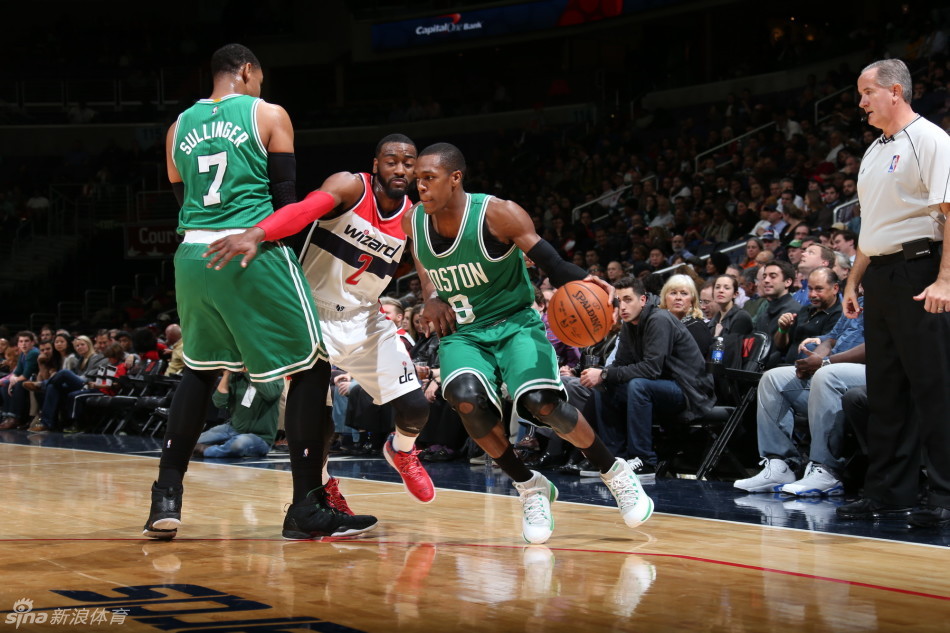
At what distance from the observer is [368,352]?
5.17 m

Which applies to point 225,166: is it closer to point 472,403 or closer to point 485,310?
point 485,310

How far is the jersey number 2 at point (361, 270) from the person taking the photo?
5.05m

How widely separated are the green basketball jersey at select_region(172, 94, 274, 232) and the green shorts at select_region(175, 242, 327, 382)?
145mm

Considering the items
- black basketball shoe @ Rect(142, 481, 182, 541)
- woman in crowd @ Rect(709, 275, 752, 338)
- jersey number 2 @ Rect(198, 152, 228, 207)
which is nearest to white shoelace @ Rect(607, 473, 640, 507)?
black basketball shoe @ Rect(142, 481, 182, 541)

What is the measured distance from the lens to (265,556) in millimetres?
3922

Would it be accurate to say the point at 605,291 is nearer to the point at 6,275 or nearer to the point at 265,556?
the point at 265,556

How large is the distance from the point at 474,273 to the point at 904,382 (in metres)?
1.99

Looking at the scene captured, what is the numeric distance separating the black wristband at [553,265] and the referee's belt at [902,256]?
1386 millimetres

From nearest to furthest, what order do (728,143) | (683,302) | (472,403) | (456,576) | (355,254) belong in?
(456,576) < (472,403) < (355,254) < (683,302) < (728,143)

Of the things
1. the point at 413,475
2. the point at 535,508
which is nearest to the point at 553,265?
the point at 535,508

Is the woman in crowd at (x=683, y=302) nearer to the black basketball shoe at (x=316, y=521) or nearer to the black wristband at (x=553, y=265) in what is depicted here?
the black wristband at (x=553, y=265)

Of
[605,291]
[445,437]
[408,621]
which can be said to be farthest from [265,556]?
[445,437]

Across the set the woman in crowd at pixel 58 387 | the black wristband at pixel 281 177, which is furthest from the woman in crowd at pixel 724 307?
the woman in crowd at pixel 58 387

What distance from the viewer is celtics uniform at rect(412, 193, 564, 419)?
14.6 ft
